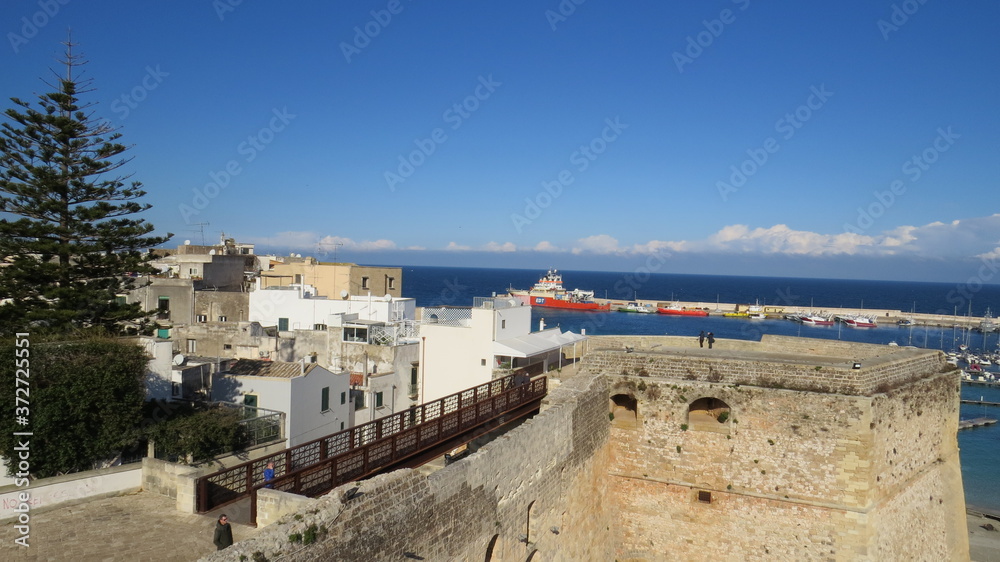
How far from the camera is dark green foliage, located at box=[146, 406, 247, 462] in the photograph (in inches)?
505

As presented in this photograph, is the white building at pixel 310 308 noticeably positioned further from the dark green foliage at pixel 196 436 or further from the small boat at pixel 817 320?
the small boat at pixel 817 320

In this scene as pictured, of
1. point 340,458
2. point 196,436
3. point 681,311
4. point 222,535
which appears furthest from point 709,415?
point 681,311

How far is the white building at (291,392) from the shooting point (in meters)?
17.4

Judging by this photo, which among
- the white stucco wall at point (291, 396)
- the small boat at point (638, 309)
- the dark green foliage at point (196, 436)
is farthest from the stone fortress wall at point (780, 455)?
the small boat at point (638, 309)

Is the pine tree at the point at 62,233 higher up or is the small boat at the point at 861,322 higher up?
the pine tree at the point at 62,233

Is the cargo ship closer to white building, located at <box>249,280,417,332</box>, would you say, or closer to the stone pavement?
white building, located at <box>249,280,417,332</box>

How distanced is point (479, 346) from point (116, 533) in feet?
47.9

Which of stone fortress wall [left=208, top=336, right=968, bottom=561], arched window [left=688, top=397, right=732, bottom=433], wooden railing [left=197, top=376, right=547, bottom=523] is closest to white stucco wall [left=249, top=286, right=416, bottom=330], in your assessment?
wooden railing [left=197, top=376, right=547, bottom=523]

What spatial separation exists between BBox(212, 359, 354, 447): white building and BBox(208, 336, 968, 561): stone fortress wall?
8.07m

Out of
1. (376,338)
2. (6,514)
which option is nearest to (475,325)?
(376,338)

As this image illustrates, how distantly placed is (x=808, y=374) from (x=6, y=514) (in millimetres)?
13124

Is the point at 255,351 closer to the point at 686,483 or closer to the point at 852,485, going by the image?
the point at 686,483

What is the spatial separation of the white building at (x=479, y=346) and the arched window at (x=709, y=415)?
24.6ft

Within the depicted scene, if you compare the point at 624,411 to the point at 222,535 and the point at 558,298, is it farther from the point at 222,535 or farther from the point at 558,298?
the point at 558,298
